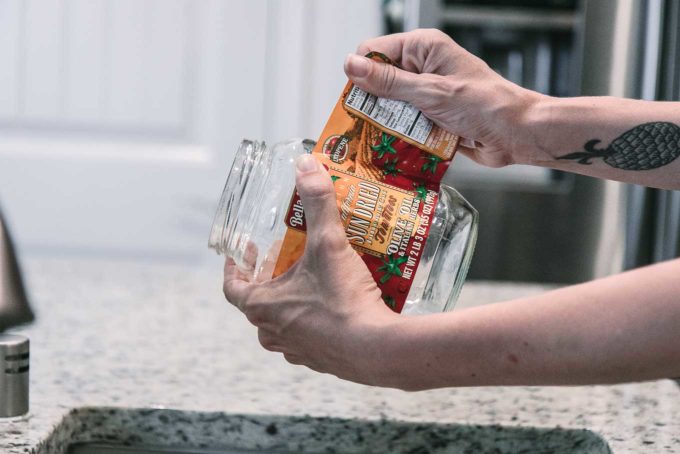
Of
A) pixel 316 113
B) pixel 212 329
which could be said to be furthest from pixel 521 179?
pixel 212 329

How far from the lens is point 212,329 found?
1039 mm

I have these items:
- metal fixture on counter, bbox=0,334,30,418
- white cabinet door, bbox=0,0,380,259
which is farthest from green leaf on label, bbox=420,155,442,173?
white cabinet door, bbox=0,0,380,259

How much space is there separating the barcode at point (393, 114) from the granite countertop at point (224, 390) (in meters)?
0.24

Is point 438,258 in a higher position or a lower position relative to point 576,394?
higher

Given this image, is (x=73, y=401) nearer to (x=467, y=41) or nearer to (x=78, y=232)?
(x=467, y=41)

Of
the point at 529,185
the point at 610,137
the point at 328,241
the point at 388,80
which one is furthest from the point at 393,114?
the point at 529,185

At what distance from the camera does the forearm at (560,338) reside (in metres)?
0.48

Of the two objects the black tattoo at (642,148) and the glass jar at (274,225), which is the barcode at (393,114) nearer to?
the glass jar at (274,225)

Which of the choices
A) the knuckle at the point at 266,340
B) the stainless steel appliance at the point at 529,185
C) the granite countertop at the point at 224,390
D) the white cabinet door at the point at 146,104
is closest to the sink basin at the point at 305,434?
the granite countertop at the point at 224,390

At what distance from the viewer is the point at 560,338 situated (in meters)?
0.50

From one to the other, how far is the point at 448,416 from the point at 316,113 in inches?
62.0

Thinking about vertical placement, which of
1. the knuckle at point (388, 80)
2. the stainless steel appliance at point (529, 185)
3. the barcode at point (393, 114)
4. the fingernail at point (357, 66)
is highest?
the fingernail at point (357, 66)

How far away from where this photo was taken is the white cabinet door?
7.30ft

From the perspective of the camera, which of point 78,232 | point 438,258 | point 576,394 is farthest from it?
point 78,232
